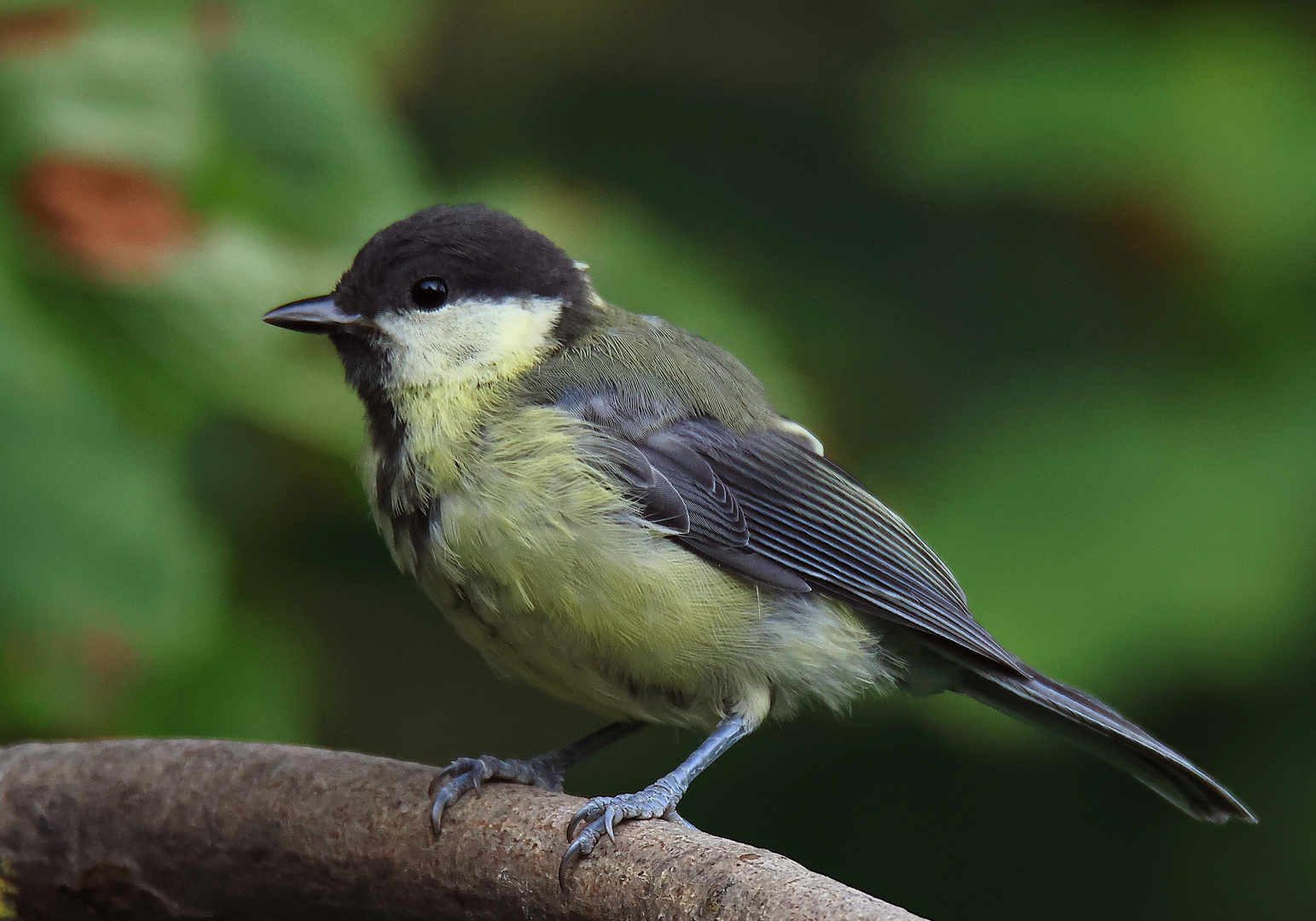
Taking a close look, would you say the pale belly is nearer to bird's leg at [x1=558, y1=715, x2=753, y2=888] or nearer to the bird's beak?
bird's leg at [x1=558, y1=715, x2=753, y2=888]

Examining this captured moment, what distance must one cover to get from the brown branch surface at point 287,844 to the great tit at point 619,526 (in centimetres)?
9

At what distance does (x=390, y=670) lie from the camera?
340 cm

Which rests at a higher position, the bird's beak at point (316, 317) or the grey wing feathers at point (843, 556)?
the grey wing feathers at point (843, 556)

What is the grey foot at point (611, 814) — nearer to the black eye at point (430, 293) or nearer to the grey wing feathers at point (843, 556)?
the grey wing feathers at point (843, 556)

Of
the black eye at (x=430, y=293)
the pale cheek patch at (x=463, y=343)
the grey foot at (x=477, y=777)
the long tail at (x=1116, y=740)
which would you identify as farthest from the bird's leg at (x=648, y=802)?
the black eye at (x=430, y=293)

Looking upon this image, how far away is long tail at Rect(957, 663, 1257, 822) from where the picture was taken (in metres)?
1.74

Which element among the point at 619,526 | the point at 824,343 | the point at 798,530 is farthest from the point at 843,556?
the point at 824,343

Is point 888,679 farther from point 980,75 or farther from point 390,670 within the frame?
point 390,670

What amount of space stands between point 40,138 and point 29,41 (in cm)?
14

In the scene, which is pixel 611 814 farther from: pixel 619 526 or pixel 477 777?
pixel 619 526

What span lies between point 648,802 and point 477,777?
20cm

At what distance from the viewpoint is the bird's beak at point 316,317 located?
1763 mm

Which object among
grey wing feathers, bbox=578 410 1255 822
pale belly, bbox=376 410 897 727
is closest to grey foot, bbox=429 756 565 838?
pale belly, bbox=376 410 897 727

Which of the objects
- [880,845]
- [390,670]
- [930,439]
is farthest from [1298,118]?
[390,670]
